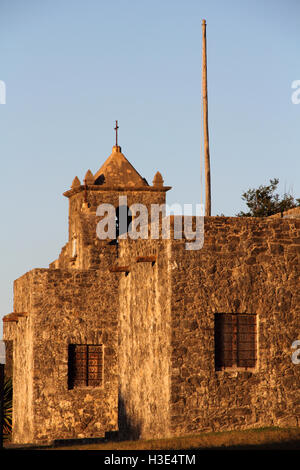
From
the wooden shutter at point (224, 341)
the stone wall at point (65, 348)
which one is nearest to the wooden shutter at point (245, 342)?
the wooden shutter at point (224, 341)

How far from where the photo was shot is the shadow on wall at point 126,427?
76.9ft

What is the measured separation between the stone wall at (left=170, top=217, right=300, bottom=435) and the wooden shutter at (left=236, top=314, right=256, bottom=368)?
0.55ft

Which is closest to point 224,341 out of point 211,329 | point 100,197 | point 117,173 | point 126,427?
point 211,329

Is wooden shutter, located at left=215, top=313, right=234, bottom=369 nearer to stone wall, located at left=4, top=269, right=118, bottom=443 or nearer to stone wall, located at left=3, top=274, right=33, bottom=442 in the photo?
stone wall, located at left=4, top=269, right=118, bottom=443

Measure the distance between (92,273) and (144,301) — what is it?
556cm

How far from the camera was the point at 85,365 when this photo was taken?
2839 centimetres

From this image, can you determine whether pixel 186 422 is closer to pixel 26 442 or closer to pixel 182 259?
pixel 182 259

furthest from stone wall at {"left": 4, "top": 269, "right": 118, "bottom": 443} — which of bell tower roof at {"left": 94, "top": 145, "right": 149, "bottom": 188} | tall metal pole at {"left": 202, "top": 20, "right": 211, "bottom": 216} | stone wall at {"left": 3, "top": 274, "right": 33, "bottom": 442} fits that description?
bell tower roof at {"left": 94, "top": 145, "right": 149, "bottom": 188}

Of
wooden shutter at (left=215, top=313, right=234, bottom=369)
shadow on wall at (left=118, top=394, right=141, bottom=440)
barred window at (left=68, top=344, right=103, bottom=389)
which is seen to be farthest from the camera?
barred window at (left=68, top=344, right=103, bottom=389)

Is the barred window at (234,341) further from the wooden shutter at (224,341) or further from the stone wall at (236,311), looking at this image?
the stone wall at (236,311)

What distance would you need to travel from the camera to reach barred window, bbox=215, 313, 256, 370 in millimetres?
21641

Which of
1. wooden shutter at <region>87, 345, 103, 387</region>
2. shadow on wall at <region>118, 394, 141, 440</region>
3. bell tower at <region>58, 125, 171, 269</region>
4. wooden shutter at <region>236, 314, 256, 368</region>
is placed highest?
bell tower at <region>58, 125, 171, 269</region>

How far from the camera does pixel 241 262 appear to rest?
71.5 feet
